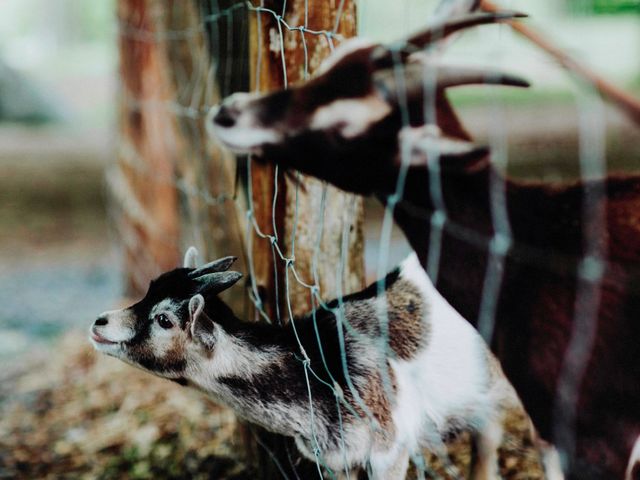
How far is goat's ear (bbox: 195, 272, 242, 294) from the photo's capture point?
2.07 m

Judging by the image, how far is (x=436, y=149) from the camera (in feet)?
6.33

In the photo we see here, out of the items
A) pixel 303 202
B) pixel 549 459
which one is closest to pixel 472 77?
pixel 303 202

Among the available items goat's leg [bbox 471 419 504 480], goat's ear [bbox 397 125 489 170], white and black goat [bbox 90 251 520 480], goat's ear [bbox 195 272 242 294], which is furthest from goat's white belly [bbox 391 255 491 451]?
goat's ear [bbox 195 272 242 294]

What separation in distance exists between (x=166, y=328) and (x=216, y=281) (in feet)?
0.75

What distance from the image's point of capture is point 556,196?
187 centimetres

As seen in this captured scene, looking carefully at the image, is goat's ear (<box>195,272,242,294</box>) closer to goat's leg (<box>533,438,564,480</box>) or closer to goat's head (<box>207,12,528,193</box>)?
goat's head (<box>207,12,528,193</box>)

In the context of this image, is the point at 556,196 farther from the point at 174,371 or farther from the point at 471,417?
the point at 174,371

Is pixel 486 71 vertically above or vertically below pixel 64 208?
above

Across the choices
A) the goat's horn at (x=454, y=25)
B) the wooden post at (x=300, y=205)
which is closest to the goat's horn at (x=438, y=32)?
the goat's horn at (x=454, y=25)

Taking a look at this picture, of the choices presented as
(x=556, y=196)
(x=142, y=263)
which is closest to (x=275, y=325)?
(x=556, y=196)

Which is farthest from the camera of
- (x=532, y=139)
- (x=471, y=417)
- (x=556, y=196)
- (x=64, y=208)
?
(x=532, y=139)

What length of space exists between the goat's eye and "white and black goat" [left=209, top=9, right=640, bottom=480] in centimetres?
52

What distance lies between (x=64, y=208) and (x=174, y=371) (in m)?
6.69

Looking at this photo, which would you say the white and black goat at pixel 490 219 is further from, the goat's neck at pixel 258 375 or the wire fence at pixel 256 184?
the goat's neck at pixel 258 375
